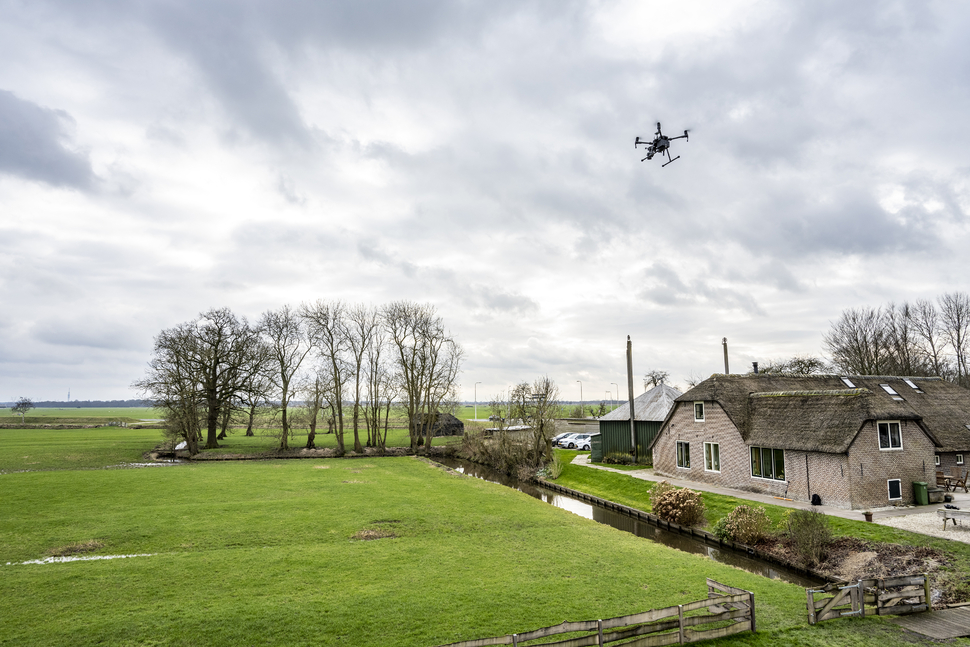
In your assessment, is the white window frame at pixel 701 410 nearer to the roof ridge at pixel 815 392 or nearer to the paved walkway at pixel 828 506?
the roof ridge at pixel 815 392

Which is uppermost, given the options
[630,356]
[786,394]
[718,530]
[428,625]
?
[630,356]

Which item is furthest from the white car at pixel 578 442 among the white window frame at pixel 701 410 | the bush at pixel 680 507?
the bush at pixel 680 507

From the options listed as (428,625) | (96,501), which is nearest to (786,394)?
(428,625)

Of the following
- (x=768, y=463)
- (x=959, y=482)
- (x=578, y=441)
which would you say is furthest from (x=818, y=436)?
(x=578, y=441)

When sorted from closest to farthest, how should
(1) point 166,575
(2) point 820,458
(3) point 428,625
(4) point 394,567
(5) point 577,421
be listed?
(3) point 428,625 < (1) point 166,575 < (4) point 394,567 < (2) point 820,458 < (5) point 577,421

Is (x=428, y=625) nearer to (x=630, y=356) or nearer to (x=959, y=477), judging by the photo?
(x=959, y=477)

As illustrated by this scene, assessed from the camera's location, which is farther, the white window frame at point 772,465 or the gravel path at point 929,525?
the white window frame at point 772,465

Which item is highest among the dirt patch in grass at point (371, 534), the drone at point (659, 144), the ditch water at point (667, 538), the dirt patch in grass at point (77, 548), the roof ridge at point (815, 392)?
the drone at point (659, 144)
